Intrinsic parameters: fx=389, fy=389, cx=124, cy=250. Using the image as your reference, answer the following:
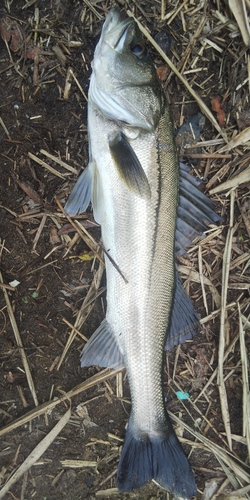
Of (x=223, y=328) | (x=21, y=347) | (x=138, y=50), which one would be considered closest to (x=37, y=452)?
(x=21, y=347)

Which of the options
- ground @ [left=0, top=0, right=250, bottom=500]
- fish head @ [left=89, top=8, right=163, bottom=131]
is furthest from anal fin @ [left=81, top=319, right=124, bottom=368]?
fish head @ [left=89, top=8, right=163, bottom=131]

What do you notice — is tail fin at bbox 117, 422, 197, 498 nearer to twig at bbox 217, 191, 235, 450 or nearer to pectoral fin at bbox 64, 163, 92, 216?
twig at bbox 217, 191, 235, 450

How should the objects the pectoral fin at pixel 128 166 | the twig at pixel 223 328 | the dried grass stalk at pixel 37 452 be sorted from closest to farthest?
1. the pectoral fin at pixel 128 166
2. the dried grass stalk at pixel 37 452
3. the twig at pixel 223 328

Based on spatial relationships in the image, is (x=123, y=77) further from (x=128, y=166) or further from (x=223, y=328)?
(x=223, y=328)

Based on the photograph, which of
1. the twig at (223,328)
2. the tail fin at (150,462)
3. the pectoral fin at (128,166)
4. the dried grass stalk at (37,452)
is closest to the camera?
the pectoral fin at (128,166)

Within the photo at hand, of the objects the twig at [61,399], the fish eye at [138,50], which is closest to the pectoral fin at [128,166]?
the fish eye at [138,50]

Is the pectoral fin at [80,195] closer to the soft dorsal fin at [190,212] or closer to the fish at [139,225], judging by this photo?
the fish at [139,225]
